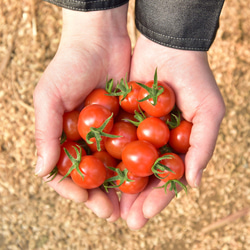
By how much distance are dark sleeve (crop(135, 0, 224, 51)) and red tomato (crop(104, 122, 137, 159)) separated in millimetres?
589

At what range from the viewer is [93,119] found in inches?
68.5

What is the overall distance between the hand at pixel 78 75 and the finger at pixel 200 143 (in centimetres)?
49

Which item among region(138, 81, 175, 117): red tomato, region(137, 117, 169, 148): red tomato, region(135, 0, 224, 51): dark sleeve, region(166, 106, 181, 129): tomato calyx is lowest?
region(166, 106, 181, 129): tomato calyx

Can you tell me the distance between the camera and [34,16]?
3139 millimetres

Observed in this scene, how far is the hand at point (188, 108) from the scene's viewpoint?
178cm

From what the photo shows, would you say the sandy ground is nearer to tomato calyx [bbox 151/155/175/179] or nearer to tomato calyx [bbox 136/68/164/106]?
tomato calyx [bbox 151/155/175/179]

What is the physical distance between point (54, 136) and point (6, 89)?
148cm

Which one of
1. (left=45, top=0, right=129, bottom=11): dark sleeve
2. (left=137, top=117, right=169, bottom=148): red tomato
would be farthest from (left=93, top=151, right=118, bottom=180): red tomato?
(left=45, top=0, right=129, bottom=11): dark sleeve

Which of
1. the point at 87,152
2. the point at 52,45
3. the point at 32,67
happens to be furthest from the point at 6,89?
the point at 87,152

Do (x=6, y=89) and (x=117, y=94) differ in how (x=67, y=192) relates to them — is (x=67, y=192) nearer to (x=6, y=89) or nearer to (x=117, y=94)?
(x=117, y=94)

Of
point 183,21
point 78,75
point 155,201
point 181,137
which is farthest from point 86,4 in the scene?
point 155,201

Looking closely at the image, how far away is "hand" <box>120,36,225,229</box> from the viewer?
178 centimetres

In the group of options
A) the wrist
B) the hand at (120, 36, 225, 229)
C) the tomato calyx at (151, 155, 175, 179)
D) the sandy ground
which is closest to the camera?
the tomato calyx at (151, 155, 175, 179)

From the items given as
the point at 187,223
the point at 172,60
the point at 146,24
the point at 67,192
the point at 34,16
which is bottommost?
the point at 187,223
